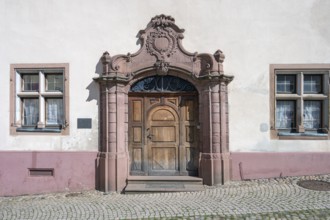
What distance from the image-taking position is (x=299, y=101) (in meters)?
6.84

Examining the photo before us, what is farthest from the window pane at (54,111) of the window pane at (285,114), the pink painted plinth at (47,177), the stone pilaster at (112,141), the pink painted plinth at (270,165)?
the window pane at (285,114)

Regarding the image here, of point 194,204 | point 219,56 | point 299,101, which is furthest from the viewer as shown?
point 299,101

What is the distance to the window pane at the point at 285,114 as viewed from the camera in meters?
6.93

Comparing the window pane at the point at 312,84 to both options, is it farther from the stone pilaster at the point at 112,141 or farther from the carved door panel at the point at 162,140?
the stone pilaster at the point at 112,141

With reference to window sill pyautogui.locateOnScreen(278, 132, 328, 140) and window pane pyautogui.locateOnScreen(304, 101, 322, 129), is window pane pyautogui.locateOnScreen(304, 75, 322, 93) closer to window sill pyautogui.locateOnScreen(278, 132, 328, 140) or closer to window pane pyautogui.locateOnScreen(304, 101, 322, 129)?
window pane pyautogui.locateOnScreen(304, 101, 322, 129)

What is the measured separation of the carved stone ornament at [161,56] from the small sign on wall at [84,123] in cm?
127

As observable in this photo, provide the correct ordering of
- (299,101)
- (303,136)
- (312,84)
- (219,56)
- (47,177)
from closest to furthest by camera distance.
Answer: (219,56), (47,177), (303,136), (299,101), (312,84)

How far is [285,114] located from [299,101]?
474 millimetres

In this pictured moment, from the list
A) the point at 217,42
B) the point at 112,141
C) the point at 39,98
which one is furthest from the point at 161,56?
the point at 39,98

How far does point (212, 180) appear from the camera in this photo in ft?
21.0

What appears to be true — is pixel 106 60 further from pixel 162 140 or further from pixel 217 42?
pixel 217 42

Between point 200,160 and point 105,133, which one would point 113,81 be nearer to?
point 105,133

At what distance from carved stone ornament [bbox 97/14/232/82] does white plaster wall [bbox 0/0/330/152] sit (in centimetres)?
22

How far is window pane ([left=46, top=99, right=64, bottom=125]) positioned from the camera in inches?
274
